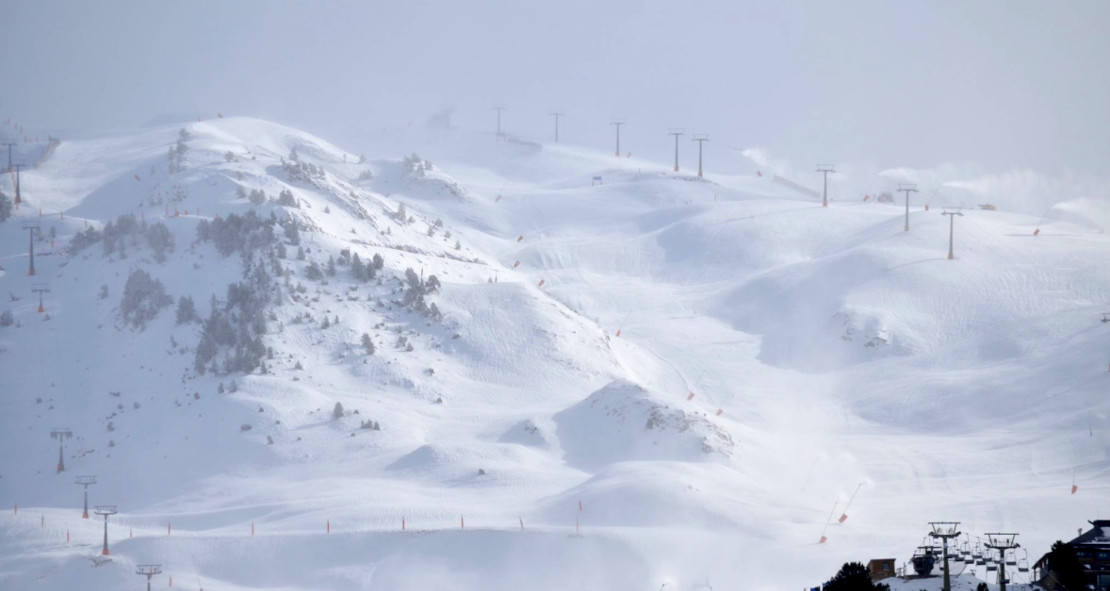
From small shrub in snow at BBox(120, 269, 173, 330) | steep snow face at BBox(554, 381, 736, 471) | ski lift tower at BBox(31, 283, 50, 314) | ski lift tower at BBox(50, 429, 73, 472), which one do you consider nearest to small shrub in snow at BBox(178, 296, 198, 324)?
small shrub in snow at BBox(120, 269, 173, 330)

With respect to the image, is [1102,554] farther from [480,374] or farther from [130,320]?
[130,320]

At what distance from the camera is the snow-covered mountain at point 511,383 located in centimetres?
8031

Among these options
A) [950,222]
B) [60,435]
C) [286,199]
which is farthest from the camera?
[950,222]

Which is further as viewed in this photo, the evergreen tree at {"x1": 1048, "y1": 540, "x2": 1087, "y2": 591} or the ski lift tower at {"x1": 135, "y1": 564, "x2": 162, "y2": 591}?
the ski lift tower at {"x1": 135, "y1": 564, "x2": 162, "y2": 591}

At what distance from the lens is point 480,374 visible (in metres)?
107

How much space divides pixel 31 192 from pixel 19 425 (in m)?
Result: 41.2

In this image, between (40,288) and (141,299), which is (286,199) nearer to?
(141,299)

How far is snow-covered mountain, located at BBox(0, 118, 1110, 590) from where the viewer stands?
80.3 meters

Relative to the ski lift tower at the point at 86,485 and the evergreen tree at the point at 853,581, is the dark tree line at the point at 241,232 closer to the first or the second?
the ski lift tower at the point at 86,485

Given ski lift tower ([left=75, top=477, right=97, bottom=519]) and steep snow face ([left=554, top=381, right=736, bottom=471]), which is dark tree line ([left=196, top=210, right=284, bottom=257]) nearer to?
ski lift tower ([left=75, top=477, right=97, bottom=519])

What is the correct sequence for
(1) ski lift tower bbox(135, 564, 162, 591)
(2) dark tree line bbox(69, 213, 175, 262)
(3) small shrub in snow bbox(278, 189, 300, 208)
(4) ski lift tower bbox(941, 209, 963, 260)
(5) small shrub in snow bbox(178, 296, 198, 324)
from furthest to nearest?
(4) ski lift tower bbox(941, 209, 963, 260) → (3) small shrub in snow bbox(278, 189, 300, 208) → (2) dark tree line bbox(69, 213, 175, 262) → (5) small shrub in snow bbox(178, 296, 198, 324) → (1) ski lift tower bbox(135, 564, 162, 591)

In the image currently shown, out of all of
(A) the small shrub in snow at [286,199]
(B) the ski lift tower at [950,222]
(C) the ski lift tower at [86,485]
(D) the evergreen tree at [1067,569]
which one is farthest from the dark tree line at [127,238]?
(D) the evergreen tree at [1067,569]

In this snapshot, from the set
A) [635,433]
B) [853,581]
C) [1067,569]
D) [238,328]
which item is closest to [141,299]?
[238,328]

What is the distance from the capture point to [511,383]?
106m
